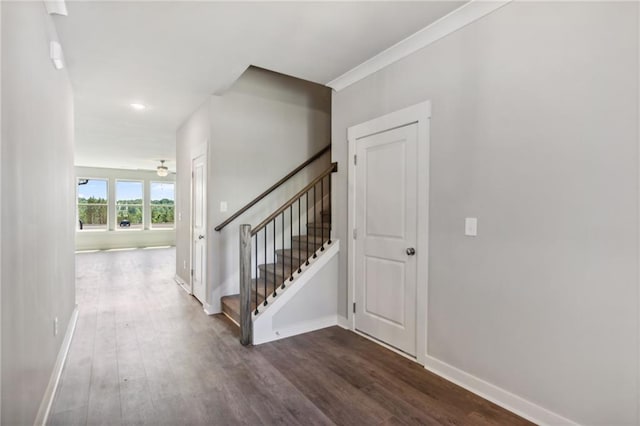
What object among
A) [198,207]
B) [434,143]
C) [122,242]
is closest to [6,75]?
[434,143]

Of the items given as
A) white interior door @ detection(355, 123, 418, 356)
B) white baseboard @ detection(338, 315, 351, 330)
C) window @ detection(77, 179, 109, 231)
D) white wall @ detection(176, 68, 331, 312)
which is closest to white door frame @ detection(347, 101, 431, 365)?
white interior door @ detection(355, 123, 418, 356)

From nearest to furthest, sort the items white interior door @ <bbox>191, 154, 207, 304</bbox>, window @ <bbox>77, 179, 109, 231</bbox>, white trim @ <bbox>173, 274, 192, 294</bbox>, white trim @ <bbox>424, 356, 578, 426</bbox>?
white trim @ <bbox>424, 356, 578, 426</bbox>
white interior door @ <bbox>191, 154, 207, 304</bbox>
white trim @ <bbox>173, 274, 192, 294</bbox>
window @ <bbox>77, 179, 109, 231</bbox>

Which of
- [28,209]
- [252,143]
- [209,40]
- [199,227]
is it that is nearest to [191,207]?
[199,227]

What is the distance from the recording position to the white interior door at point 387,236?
8.70 feet

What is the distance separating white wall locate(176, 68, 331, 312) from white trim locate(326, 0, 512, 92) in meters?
1.12

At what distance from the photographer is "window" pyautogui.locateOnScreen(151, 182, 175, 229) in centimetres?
1088

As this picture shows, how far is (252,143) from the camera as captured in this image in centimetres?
409

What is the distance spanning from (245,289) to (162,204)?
9371mm

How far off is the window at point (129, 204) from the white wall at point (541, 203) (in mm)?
10575

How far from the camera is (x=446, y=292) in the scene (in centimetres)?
236

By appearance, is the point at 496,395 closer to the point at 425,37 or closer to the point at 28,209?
the point at 425,37

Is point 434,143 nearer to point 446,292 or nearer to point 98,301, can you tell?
point 446,292

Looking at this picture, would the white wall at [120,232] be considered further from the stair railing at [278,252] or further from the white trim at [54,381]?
the stair railing at [278,252]

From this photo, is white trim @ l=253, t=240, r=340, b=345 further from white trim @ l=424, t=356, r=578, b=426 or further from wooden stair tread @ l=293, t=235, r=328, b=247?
white trim @ l=424, t=356, r=578, b=426
